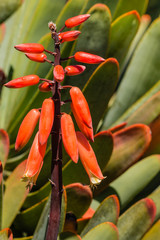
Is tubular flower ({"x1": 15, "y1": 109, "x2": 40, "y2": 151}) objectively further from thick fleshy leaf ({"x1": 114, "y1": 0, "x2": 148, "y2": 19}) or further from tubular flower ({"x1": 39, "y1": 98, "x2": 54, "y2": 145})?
thick fleshy leaf ({"x1": 114, "y1": 0, "x2": 148, "y2": 19})

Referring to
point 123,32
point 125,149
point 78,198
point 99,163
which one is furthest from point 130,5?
point 78,198

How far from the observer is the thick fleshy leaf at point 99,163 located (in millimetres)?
1525

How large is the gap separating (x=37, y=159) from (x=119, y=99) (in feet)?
3.36

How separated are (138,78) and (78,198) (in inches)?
30.4

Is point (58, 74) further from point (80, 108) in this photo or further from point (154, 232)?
point (154, 232)

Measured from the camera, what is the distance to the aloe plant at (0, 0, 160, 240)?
4.83 feet

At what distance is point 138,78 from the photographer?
205cm

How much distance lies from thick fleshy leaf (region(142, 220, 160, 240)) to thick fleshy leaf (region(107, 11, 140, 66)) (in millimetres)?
731

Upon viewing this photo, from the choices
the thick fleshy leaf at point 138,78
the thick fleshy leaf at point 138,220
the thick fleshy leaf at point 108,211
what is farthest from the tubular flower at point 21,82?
the thick fleshy leaf at point 138,78

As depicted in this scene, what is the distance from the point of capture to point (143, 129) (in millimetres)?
1657

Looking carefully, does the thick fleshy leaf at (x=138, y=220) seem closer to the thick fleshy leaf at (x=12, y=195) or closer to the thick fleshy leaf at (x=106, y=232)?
the thick fleshy leaf at (x=106, y=232)

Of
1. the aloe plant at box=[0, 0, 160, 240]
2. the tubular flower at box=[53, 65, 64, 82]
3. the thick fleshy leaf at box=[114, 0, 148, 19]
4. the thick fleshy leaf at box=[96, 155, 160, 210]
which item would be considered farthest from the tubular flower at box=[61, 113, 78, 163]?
the thick fleshy leaf at box=[114, 0, 148, 19]

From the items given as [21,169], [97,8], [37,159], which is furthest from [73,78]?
[37,159]

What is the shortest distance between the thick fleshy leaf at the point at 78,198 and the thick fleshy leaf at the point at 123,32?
0.65 m
